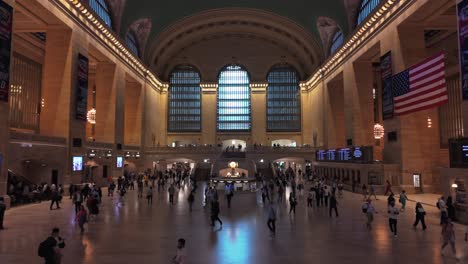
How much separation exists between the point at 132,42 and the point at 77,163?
822 inches

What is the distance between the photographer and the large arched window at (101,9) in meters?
29.8

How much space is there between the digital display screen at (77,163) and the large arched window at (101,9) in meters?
12.7

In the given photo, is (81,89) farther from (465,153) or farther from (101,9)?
(465,153)

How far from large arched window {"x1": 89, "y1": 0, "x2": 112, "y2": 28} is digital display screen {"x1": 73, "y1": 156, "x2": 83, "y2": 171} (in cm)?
1267

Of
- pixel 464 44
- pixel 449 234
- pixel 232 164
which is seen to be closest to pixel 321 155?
pixel 232 164

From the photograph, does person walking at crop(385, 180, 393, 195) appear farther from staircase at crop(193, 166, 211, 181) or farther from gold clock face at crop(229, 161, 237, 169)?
staircase at crop(193, 166, 211, 181)

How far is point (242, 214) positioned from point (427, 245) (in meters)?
7.59

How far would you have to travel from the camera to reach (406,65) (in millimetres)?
23547

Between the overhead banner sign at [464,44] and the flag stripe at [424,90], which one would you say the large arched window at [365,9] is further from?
the overhead banner sign at [464,44]

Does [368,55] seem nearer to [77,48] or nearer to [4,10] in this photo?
[77,48]

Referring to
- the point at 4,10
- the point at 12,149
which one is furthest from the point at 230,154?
the point at 4,10

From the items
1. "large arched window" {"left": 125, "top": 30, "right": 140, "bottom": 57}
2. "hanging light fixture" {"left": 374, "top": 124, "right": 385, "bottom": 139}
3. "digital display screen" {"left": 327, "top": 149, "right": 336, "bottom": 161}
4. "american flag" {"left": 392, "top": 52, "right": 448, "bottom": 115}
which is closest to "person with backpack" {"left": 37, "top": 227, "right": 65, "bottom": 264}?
"american flag" {"left": 392, "top": 52, "right": 448, "bottom": 115}

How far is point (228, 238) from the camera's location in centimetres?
1064

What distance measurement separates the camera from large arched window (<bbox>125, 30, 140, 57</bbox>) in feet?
129
